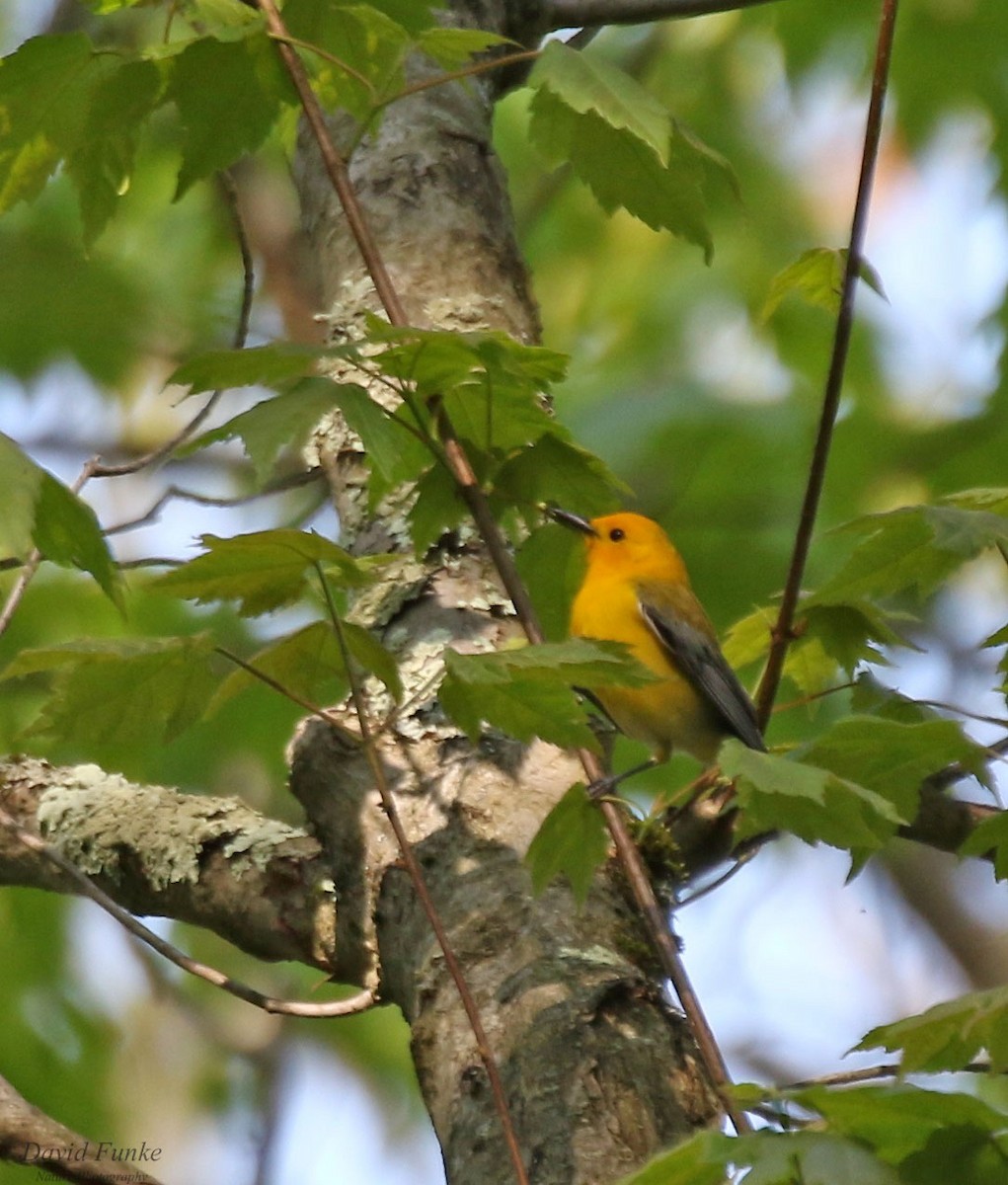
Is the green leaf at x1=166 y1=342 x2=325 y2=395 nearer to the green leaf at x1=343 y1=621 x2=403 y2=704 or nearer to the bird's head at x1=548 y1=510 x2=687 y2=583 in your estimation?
the green leaf at x1=343 y1=621 x2=403 y2=704

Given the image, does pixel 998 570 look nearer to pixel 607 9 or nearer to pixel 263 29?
pixel 607 9

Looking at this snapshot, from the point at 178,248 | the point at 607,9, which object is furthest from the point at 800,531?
the point at 178,248

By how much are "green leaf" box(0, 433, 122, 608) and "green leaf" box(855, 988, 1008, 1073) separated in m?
1.09

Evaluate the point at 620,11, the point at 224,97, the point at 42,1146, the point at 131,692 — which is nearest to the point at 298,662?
the point at 131,692

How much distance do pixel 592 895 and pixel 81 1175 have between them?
0.84 metres

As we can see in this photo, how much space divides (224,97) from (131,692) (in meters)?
0.97

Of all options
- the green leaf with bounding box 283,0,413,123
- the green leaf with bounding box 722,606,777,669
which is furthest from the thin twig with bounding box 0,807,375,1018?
the green leaf with bounding box 283,0,413,123

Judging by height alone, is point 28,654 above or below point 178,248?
below

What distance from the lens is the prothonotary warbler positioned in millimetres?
3814

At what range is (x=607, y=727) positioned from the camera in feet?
9.71

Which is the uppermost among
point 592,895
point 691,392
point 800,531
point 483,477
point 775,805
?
point 691,392

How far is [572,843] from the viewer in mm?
2027

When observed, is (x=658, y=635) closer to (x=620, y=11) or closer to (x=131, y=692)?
(x=620, y=11)

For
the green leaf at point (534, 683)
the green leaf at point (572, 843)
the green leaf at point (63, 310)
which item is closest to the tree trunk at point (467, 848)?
the green leaf at point (572, 843)
